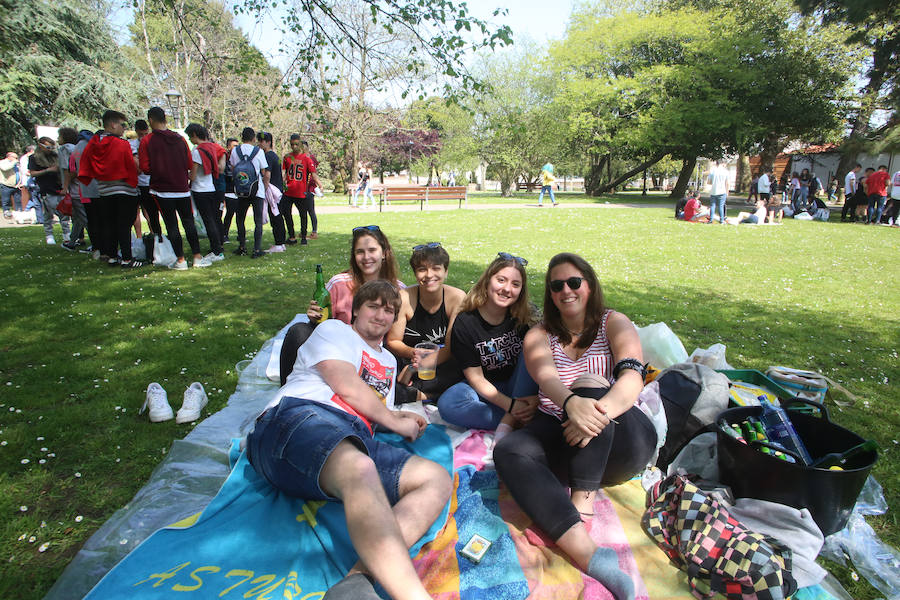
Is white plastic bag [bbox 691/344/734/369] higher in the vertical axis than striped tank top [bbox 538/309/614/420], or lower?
lower

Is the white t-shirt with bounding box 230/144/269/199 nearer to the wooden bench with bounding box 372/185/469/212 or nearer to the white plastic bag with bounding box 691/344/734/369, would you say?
the white plastic bag with bounding box 691/344/734/369

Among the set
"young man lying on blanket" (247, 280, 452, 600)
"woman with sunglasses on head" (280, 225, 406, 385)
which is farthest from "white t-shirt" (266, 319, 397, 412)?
"woman with sunglasses on head" (280, 225, 406, 385)

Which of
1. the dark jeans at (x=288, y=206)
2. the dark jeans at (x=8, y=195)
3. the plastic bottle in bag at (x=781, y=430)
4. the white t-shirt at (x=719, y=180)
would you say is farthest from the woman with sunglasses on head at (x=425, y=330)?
the dark jeans at (x=8, y=195)

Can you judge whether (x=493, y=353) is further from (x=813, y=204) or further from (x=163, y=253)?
(x=813, y=204)

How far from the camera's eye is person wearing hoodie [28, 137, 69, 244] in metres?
9.59

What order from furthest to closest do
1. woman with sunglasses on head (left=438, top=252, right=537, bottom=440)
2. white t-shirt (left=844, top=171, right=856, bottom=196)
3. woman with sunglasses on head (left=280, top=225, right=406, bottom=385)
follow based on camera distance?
white t-shirt (left=844, top=171, right=856, bottom=196)
woman with sunglasses on head (left=280, top=225, right=406, bottom=385)
woman with sunglasses on head (left=438, top=252, right=537, bottom=440)

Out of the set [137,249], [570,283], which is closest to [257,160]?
[137,249]

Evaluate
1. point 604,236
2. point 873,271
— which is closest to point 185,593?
point 873,271

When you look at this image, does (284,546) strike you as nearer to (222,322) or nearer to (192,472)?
(192,472)

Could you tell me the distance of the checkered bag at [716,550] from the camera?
193 cm

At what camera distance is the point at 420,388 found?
12.0 ft

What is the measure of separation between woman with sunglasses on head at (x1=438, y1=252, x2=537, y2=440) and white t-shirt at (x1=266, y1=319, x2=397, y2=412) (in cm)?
60

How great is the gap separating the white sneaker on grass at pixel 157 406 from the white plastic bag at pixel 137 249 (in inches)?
226

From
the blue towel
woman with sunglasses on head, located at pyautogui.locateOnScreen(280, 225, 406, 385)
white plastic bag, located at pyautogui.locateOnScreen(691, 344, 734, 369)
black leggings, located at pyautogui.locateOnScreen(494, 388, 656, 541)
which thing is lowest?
the blue towel
